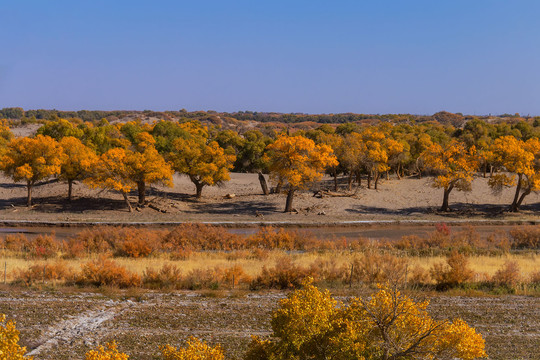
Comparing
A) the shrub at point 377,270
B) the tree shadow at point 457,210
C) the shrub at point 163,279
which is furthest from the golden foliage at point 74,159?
the shrub at point 377,270

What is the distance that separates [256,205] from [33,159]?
60.1ft

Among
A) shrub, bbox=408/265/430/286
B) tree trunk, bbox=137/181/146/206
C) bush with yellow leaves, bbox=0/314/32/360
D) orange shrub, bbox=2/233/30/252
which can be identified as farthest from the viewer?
tree trunk, bbox=137/181/146/206

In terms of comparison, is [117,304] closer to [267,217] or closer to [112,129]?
[267,217]

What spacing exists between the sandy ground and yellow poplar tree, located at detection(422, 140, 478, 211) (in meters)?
2.56

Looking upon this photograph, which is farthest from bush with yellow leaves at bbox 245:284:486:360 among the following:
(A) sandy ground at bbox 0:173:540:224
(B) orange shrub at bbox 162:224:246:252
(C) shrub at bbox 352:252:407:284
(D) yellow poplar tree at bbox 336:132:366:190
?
(D) yellow poplar tree at bbox 336:132:366:190

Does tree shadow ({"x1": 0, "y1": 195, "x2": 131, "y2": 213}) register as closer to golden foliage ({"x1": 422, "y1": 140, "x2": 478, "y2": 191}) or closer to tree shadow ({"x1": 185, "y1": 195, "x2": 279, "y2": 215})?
tree shadow ({"x1": 185, "y1": 195, "x2": 279, "y2": 215})

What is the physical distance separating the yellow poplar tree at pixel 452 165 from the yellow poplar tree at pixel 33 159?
29529mm

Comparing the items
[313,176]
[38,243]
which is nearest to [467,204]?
[313,176]

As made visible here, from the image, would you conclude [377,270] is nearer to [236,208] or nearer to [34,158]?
[236,208]

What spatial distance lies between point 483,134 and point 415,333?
216 ft

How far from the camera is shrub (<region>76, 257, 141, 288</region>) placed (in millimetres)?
19828

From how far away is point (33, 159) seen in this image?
41.8 meters

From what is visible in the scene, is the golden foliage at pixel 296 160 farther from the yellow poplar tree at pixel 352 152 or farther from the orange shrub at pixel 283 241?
the orange shrub at pixel 283 241

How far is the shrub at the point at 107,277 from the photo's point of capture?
19.8 m
